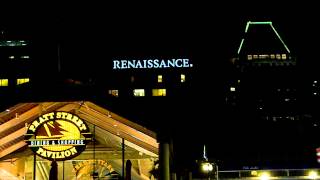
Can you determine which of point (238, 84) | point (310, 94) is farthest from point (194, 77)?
point (310, 94)

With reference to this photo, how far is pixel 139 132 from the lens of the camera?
12.0m

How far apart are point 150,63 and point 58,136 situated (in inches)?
2868

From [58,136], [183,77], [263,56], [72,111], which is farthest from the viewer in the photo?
[263,56]

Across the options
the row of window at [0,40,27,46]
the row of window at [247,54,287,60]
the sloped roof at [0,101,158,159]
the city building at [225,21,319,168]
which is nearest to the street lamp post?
the sloped roof at [0,101,158,159]

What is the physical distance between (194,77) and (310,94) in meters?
36.7

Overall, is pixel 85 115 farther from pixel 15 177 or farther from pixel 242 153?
pixel 242 153

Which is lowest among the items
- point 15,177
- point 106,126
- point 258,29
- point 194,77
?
point 15,177

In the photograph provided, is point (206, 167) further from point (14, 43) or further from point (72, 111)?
point (14, 43)

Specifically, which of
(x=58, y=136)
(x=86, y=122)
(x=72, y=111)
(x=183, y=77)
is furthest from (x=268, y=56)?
(x=58, y=136)

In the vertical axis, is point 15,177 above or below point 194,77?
below

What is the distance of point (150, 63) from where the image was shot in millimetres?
83125

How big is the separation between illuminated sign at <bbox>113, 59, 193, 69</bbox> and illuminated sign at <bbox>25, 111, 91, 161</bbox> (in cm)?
7201

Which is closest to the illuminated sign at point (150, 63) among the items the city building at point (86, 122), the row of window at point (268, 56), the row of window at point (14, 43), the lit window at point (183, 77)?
the lit window at point (183, 77)

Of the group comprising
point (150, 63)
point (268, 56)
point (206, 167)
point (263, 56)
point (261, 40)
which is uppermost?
point (261, 40)
